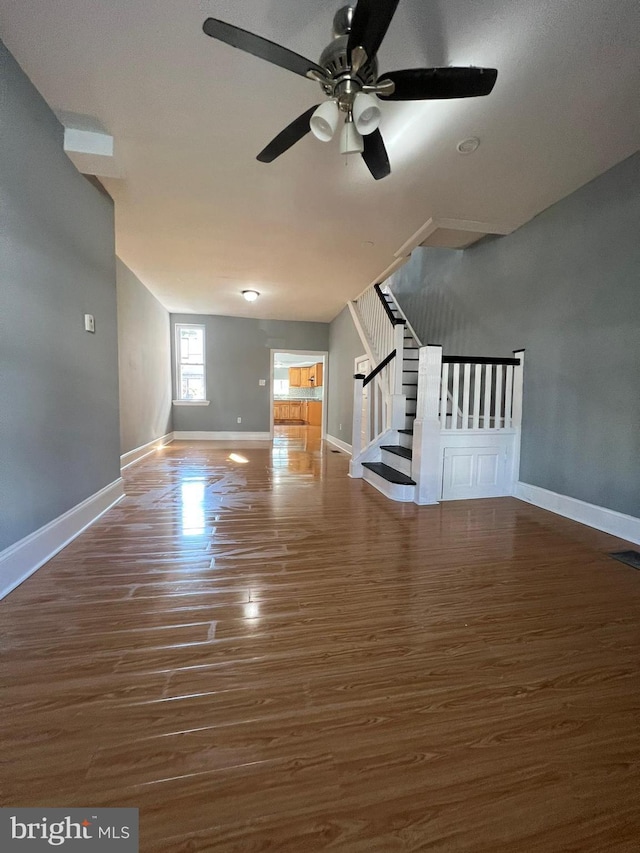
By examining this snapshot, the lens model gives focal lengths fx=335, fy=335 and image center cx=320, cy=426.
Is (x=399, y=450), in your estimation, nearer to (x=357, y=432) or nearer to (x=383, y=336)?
(x=357, y=432)

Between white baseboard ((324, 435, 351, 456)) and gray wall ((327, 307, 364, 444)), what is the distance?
66 millimetres

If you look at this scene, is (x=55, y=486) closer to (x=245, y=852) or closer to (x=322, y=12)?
(x=245, y=852)

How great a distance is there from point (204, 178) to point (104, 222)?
91 centimetres

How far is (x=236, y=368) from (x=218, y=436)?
1.52 metres

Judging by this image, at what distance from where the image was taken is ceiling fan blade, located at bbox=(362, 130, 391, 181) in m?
1.80

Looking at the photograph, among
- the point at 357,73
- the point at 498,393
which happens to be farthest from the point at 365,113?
the point at 498,393

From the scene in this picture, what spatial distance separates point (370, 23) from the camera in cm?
125

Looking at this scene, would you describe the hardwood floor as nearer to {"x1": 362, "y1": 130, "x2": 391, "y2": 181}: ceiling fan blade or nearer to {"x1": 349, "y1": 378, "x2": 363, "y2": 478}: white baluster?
{"x1": 349, "y1": 378, "x2": 363, "y2": 478}: white baluster

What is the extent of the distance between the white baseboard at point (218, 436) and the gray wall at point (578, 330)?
16.0 ft

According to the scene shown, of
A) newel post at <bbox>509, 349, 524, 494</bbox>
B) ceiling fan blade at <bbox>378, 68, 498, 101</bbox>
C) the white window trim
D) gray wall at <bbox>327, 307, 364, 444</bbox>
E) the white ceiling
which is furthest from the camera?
the white window trim

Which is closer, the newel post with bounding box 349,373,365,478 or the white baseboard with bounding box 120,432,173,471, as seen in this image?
the newel post with bounding box 349,373,365,478

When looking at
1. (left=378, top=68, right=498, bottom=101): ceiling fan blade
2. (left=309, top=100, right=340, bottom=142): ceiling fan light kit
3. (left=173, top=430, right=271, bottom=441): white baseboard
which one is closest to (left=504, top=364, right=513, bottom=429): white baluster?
(left=378, top=68, right=498, bottom=101): ceiling fan blade

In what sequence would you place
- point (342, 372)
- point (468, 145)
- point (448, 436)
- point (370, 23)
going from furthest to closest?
point (342, 372)
point (448, 436)
point (468, 145)
point (370, 23)

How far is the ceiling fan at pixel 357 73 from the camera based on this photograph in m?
1.28
